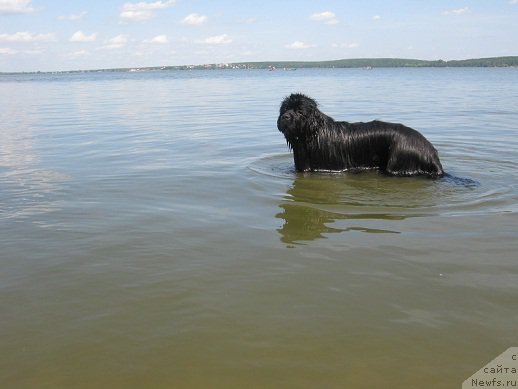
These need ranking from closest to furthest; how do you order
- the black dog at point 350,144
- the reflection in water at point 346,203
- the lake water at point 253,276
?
the lake water at point 253,276 < the reflection in water at point 346,203 < the black dog at point 350,144

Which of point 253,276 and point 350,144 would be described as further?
point 350,144

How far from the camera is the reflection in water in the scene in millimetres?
6301

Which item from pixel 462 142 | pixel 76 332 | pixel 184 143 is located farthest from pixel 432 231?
pixel 184 143

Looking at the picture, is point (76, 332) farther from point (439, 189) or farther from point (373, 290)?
point (439, 189)

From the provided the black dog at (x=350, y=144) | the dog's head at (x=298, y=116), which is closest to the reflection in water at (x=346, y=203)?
the black dog at (x=350, y=144)

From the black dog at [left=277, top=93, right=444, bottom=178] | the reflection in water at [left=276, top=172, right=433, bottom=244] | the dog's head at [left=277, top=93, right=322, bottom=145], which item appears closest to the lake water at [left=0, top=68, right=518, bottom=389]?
the reflection in water at [left=276, top=172, right=433, bottom=244]

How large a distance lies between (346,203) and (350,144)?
2458mm

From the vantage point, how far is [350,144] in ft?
31.7

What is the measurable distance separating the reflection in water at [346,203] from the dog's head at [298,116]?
0.79m

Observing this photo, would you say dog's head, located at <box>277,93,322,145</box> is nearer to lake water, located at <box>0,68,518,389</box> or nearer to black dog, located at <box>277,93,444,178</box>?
black dog, located at <box>277,93,444,178</box>

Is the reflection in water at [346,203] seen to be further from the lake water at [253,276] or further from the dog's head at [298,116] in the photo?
the dog's head at [298,116]

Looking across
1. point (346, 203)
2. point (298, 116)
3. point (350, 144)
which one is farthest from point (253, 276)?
point (350, 144)

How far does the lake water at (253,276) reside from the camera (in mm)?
3486

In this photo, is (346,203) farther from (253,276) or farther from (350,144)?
(253,276)
